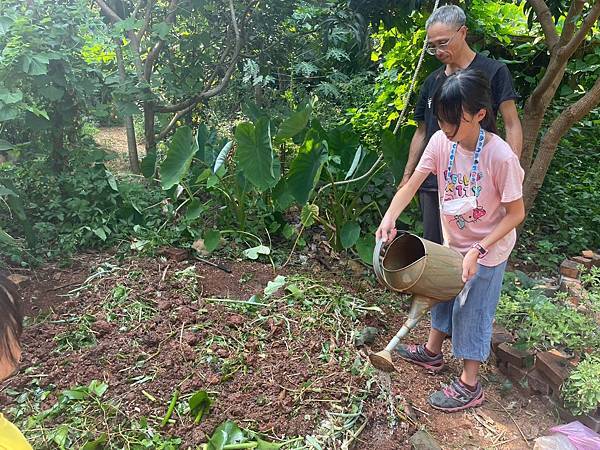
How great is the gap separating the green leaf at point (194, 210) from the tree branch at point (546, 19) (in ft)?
6.73

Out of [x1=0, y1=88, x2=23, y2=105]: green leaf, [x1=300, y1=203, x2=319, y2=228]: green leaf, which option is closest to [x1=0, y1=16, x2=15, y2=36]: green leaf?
[x1=0, y1=88, x2=23, y2=105]: green leaf

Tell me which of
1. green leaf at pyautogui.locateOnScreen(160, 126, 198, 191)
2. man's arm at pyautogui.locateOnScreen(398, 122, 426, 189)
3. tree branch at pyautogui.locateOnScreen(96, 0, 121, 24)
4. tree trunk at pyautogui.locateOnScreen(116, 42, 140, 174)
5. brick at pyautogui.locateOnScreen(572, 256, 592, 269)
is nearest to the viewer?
man's arm at pyautogui.locateOnScreen(398, 122, 426, 189)

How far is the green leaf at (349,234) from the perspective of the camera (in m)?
2.70

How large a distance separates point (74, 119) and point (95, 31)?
0.56 m

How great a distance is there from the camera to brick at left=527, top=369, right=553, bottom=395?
75.3 inches

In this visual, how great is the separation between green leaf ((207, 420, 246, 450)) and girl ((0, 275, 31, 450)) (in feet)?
2.29

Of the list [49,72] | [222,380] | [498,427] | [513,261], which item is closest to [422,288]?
[498,427]

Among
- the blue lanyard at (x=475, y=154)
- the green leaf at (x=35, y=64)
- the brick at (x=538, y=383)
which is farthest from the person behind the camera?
the green leaf at (x=35, y=64)

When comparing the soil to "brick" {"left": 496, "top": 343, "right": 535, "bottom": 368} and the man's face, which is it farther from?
the man's face

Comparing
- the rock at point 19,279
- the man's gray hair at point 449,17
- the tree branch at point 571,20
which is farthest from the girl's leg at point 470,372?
the rock at point 19,279

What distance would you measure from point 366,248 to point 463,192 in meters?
1.10

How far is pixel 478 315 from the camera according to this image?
1763 millimetres

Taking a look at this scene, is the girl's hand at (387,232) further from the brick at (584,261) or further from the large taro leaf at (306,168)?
the brick at (584,261)

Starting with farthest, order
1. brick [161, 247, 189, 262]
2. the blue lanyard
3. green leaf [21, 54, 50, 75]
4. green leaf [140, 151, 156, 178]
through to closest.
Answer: green leaf [140, 151, 156, 178]
brick [161, 247, 189, 262]
green leaf [21, 54, 50, 75]
the blue lanyard
